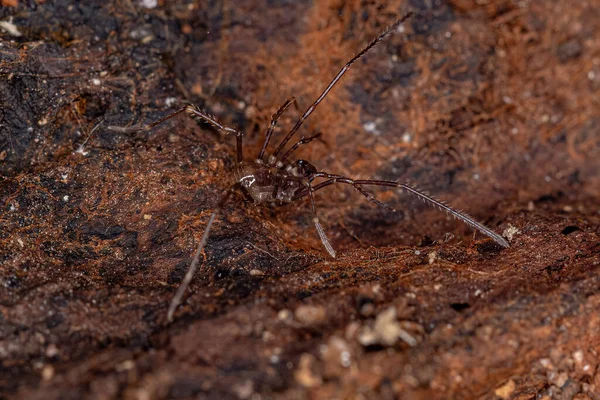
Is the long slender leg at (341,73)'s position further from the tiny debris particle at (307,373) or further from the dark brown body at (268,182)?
the tiny debris particle at (307,373)

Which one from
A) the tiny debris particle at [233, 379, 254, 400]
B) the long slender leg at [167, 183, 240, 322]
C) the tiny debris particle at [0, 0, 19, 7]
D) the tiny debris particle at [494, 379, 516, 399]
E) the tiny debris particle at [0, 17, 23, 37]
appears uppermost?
the tiny debris particle at [0, 0, 19, 7]

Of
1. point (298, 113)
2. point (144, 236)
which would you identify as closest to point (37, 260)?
point (144, 236)

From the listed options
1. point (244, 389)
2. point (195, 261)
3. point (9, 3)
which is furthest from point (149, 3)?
point (244, 389)

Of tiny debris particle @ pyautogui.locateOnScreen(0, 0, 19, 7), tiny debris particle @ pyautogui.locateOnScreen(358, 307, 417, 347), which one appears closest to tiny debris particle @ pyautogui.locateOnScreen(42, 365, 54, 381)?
tiny debris particle @ pyautogui.locateOnScreen(358, 307, 417, 347)

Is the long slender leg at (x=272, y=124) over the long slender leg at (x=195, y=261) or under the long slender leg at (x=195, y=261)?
over

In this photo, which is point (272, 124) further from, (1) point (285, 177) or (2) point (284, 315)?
(2) point (284, 315)

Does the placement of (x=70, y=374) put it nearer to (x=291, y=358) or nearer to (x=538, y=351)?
(x=291, y=358)

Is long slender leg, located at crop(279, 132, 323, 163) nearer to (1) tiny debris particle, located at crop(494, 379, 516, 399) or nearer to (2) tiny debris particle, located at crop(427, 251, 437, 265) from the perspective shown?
(2) tiny debris particle, located at crop(427, 251, 437, 265)

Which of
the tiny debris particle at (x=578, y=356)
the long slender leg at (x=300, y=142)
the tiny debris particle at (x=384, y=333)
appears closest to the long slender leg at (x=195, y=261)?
the long slender leg at (x=300, y=142)
